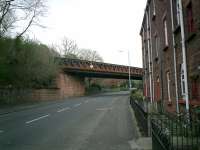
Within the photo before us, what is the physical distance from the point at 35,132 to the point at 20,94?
29.2 metres

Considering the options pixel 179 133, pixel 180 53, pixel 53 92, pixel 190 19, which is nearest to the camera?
pixel 179 133

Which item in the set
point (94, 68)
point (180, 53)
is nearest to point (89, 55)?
point (94, 68)

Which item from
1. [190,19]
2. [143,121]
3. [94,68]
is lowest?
[143,121]

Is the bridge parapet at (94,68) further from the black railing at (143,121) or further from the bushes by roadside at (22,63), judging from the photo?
the black railing at (143,121)

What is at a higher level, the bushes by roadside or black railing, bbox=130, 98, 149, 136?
the bushes by roadside

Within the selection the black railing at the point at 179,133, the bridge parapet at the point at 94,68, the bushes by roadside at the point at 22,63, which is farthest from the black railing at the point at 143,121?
the bridge parapet at the point at 94,68

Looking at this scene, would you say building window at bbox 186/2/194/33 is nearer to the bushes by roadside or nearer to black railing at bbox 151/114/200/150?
black railing at bbox 151/114/200/150

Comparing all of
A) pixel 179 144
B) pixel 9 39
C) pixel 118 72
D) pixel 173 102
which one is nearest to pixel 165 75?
pixel 173 102

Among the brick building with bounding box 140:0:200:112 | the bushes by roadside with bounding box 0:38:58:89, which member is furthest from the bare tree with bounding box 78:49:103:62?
the brick building with bounding box 140:0:200:112

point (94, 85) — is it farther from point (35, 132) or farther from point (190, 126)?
point (190, 126)

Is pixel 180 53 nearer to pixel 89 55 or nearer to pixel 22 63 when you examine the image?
pixel 22 63

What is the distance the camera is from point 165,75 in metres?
Result: 18.9

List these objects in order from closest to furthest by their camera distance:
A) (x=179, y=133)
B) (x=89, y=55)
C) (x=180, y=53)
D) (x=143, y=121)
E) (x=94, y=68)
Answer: (x=179, y=133) < (x=143, y=121) < (x=180, y=53) < (x=94, y=68) < (x=89, y=55)

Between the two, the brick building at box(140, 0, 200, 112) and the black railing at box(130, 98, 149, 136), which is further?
the brick building at box(140, 0, 200, 112)
